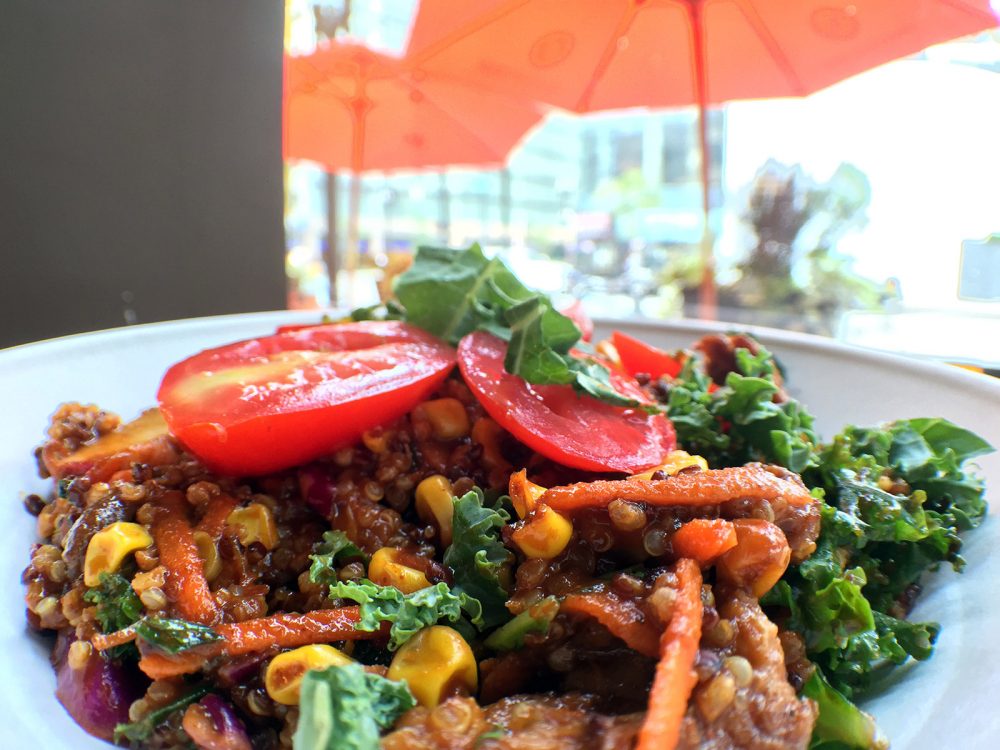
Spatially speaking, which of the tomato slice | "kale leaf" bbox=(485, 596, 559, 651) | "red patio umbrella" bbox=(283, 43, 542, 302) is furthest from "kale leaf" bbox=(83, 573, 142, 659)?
"red patio umbrella" bbox=(283, 43, 542, 302)

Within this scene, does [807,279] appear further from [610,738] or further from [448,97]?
[610,738]

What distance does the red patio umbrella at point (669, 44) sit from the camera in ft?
15.6

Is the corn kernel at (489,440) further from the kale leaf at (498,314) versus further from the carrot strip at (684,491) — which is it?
the carrot strip at (684,491)

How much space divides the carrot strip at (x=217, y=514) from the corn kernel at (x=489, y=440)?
52 centimetres

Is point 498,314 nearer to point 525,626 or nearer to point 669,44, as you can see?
point 525,626

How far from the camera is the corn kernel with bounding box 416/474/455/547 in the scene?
1.44 m

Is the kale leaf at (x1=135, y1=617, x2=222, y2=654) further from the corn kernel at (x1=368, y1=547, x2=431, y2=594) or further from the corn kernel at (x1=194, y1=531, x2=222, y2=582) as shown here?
the corn kernel at (x1=368, y1=547, x2=431, y2=594)

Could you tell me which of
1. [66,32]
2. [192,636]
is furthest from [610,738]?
[66,32]

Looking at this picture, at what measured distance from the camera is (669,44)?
5.46 meters

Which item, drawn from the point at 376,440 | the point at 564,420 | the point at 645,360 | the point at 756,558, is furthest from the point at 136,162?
the point at 756,558

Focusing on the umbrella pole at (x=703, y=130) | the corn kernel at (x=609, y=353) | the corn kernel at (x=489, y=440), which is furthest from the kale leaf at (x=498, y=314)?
the umbrella pole at (x=703, y=130)

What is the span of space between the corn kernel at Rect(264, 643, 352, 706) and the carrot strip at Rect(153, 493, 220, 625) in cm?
17

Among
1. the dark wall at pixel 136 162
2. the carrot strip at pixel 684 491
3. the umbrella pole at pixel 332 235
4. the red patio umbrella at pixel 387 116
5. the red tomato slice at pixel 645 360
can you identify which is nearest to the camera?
the carrot strip at pixel 684 491

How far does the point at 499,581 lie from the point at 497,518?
0.36 feet
